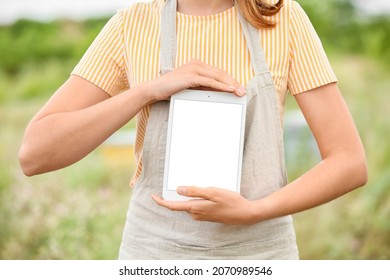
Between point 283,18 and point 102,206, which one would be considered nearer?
point 283,18

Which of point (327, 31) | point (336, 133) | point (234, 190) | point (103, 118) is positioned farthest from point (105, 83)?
point (327, 31)

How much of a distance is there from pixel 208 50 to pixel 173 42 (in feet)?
0.20

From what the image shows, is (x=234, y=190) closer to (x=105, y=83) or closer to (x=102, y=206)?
(x=105, y=83)

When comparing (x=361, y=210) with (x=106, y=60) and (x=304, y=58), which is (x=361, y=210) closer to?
(x=304, y=58)

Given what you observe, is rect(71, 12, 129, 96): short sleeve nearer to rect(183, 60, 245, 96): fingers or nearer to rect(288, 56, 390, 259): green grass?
rect(183, 60, 245, 96): fingers

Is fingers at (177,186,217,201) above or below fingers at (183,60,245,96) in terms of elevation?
below

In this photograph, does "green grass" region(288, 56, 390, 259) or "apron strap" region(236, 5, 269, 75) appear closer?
"apron strap" region(236, 5, 269, 75)

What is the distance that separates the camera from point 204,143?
3.51ft

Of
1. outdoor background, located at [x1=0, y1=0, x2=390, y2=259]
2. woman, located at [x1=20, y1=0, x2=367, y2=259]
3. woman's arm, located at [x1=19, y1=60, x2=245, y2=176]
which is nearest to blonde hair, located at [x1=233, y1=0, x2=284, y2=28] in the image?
woman, located at [x1=20, y1=0, x2=367, y2=259]

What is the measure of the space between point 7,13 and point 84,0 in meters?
0.32

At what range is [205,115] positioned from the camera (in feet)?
3.50

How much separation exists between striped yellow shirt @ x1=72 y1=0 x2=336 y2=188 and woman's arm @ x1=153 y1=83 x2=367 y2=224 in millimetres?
42

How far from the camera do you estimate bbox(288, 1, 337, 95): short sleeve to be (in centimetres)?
107

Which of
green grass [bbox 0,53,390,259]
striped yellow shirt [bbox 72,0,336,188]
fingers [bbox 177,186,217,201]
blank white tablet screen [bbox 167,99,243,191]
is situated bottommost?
green grass [bbox 0,53,390,259]
